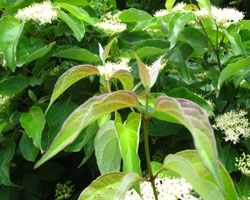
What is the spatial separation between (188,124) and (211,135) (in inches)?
0.9

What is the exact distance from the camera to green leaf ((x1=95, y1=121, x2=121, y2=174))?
46 centimetres

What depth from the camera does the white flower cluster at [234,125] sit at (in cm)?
83

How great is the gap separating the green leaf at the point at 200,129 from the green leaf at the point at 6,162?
0.72m

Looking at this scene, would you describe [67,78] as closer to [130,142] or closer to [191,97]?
[130,142]

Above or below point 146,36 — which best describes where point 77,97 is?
below

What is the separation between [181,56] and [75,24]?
33 cm

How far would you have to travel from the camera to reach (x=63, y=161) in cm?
118

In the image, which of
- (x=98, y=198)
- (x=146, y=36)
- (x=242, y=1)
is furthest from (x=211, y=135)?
(x=242, y=1)

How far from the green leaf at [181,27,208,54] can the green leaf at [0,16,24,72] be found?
0.46 metres

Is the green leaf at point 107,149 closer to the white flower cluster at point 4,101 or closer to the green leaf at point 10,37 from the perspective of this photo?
the green leaf at point 10,37

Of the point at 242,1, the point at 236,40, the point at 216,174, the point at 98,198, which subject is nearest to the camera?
the point at 216,174

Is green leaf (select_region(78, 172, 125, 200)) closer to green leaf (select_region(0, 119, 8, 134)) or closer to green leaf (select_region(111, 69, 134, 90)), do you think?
green leaf (select_region(111, 69, 134, 90))

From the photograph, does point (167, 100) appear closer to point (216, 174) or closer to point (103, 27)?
point (216, 174)

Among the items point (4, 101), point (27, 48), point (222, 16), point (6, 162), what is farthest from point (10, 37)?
point (222, 16)
